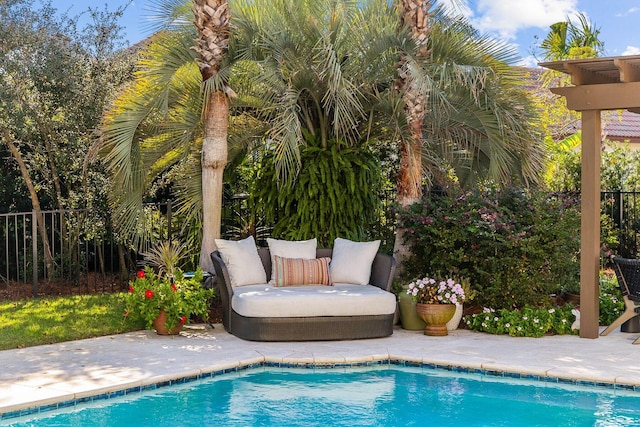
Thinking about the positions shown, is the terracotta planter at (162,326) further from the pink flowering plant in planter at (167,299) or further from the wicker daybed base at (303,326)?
the wicker daybed base at (303,326)

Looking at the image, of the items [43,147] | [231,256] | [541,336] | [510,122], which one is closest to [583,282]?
[541,336]

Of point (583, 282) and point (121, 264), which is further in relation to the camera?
point (121, 264)

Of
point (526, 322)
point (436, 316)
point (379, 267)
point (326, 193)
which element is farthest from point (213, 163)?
point (526, 322)

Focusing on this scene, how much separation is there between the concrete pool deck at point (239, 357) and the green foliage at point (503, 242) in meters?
0.70

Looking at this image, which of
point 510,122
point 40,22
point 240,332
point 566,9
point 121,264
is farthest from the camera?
point 566,9

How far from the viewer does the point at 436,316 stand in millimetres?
8266

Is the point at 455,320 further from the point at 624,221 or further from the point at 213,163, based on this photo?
the point at 624,221

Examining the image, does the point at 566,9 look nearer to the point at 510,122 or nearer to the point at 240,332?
the point at 510,122

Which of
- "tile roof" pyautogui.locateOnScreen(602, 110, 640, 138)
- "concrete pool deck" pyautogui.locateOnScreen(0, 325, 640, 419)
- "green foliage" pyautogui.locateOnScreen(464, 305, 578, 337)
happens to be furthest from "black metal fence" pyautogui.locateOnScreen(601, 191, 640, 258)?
"concrete pool deck" pyautogui.locateOnScreen(0, 325, 640, 419)

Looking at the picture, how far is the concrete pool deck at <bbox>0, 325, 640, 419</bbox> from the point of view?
6.18 metres

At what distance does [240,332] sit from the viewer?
26.5 ft

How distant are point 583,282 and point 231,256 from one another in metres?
3.52

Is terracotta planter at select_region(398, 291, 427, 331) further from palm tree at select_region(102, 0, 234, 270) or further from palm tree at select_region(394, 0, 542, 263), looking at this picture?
palm tree at select_region(102, 0, 234, 270)

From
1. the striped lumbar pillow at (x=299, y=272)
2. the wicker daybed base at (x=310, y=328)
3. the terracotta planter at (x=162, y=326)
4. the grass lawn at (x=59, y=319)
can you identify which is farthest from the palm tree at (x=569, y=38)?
the terracotta planter at (x=162, y=326)
